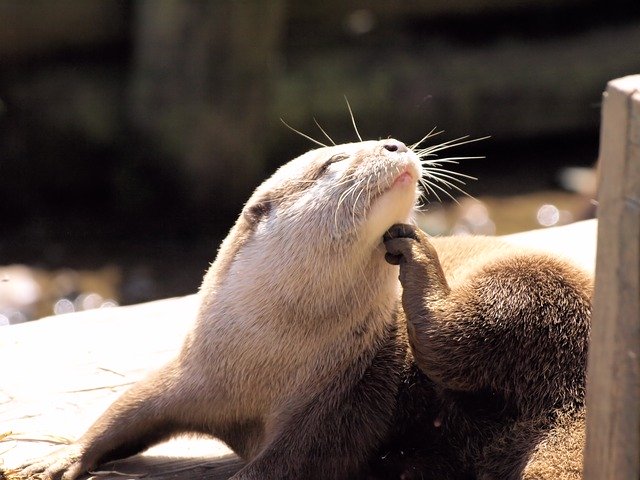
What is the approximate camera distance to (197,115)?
579cm

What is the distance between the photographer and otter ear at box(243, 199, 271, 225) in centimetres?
271

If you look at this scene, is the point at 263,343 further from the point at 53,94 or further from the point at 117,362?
the point at 53,94

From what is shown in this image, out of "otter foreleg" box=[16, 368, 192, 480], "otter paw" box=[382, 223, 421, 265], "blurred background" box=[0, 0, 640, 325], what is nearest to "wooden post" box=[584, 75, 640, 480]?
"otter paw" box=[382, 223, 421, 265]

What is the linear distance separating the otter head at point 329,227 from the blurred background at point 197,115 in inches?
110

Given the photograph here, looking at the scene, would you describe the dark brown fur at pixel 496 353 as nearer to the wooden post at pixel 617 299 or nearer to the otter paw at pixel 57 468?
the wooden post at pixel 617 299

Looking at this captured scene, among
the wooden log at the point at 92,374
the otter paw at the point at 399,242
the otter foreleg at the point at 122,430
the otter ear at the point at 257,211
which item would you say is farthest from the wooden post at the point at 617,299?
the otter foreleg at the point at 122,430

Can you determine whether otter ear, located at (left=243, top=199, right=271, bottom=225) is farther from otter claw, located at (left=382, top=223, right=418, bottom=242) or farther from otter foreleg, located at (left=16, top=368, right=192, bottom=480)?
otter foreleg, located at (left=16, top=368, right=192, bottom=480)

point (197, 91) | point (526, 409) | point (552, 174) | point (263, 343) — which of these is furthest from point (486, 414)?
point (552, 174)

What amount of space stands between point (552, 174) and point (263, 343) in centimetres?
448

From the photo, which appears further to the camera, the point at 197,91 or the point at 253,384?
the point at 197,91

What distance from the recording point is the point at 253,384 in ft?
8.73

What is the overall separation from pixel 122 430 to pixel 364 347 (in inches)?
24.1

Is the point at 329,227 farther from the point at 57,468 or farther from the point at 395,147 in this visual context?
the point at 57,468

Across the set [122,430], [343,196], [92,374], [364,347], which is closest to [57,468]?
[122,430]
